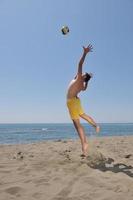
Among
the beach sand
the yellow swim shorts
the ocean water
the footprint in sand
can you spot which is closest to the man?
the yellow swim shorts

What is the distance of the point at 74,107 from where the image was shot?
8.08 meters

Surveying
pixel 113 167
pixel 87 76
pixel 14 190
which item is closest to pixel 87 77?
pixel 87 76

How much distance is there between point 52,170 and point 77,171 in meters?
0.54

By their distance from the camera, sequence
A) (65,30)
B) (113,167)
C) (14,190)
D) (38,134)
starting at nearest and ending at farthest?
(14,190) < (113,167) < (65,30) < (38,134)

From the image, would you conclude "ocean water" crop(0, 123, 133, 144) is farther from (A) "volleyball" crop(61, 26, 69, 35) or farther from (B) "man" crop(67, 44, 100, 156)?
(A) "volleyball" crop(61, 26, 69, 35)

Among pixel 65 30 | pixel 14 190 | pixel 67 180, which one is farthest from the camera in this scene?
pixel 65 30

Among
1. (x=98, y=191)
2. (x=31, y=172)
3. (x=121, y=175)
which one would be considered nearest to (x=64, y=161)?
(x=31, y=172)

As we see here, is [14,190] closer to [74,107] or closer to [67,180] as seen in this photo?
[67,180]

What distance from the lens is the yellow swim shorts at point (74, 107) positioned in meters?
8.09

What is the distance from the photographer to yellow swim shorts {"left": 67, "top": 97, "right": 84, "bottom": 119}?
8086 mm

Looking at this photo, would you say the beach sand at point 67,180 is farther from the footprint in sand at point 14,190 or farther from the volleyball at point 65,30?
the volleyball at point 65,30

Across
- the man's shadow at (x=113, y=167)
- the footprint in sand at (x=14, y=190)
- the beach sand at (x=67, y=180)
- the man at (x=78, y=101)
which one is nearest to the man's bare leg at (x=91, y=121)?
the man at (x=78, y=101)

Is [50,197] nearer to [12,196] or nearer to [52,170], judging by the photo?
[12,196]

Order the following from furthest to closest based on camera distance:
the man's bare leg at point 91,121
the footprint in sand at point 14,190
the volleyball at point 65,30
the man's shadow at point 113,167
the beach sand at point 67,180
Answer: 1. the volleyball at point 65,30
2. the man's bare leg at point 91,121
3. the man's shadow at point 113,167
4. the footprint in sand at point 14,190
5. the beach sand at point 67,180
